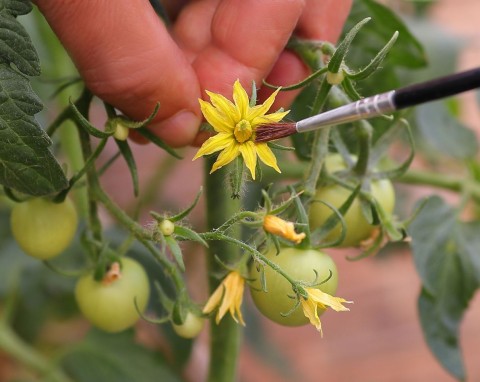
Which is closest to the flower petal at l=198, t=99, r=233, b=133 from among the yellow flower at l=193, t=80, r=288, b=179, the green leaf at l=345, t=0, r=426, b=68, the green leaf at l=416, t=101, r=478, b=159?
the yellow flower at l=193, t=80, r=288, b=179

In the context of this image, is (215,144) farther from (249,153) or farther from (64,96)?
(64,96)

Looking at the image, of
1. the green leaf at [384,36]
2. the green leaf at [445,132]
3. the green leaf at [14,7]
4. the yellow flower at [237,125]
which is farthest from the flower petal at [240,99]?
the green leaf at [445,132]

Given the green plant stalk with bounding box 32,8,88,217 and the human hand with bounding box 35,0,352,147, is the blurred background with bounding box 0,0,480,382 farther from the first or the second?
the human hand with bounding box 35,0,352,147

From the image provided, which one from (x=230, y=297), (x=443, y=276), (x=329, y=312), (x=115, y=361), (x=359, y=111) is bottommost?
(x=329, y=312)

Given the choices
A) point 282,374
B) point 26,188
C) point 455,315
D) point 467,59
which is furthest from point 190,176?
point 26,188

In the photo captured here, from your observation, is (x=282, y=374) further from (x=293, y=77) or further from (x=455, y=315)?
(x=293, y=77)

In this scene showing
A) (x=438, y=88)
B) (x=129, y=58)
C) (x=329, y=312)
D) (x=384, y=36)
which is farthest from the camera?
(x=329, y=312)

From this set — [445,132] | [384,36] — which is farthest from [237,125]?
[445,132]
